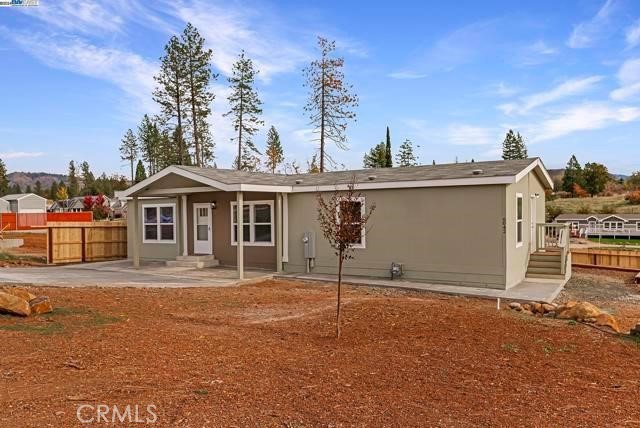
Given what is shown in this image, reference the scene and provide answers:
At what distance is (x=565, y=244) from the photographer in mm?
14727

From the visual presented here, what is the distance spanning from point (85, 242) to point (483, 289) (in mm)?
14837

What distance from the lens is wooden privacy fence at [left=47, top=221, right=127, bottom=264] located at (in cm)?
1789

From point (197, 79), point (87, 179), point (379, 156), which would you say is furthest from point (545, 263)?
point (87, 179)

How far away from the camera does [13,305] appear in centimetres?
748

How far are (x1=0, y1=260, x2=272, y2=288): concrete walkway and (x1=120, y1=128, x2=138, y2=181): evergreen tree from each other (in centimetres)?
6054

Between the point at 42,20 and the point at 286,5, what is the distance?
22.4ft

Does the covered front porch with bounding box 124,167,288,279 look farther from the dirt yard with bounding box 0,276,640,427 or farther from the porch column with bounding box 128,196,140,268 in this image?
the dirt yard with bounding box 0,276,640,427

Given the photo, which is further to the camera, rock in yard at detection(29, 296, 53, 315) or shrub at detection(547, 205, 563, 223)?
shrub at detection(547, 205, 563, 223)

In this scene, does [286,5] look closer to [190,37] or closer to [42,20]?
[42,20]

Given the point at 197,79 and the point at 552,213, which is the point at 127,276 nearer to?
the point at 197,79

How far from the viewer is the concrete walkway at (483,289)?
35.9 feet

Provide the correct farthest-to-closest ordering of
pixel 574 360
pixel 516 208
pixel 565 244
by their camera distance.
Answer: pixel 565 244 < pixel 516 208 < pixel 574 360

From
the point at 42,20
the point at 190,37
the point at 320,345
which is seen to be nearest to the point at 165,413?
the point at 320,345
